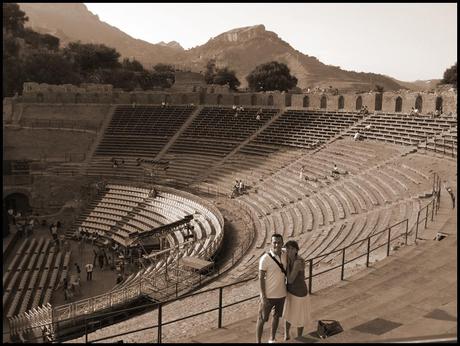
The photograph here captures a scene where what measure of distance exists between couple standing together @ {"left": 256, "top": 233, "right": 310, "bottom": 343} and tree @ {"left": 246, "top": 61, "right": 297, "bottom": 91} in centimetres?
7663

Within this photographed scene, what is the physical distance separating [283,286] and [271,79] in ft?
254

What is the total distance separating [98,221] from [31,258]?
5.73 metres

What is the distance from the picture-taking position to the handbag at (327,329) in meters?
6.73

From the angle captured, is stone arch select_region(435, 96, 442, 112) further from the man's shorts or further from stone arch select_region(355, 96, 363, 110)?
the man's shorts

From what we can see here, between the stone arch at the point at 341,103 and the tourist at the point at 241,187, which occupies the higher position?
the stone arch at the point at 341,103

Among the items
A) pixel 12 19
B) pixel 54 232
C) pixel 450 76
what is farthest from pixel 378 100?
pixel 12 19

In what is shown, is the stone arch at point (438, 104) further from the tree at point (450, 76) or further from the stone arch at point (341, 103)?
the tree at point (450, 76)

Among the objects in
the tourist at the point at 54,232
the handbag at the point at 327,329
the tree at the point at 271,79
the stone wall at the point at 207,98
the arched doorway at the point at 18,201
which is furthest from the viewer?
the tree at the point at 271,79

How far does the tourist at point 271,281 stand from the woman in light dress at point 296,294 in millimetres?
103

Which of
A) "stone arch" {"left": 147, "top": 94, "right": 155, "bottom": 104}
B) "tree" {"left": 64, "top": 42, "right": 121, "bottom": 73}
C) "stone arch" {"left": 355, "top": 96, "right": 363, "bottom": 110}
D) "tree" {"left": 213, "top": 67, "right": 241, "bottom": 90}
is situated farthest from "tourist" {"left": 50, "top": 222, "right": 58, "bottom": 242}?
"tree" {"left": 213, "top": 67, "right": 241, "bottom": 90}

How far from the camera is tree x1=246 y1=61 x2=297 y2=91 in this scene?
8194 cm

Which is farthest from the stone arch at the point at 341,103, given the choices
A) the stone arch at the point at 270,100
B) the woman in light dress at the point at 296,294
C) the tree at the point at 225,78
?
the tree at the point at 225,78

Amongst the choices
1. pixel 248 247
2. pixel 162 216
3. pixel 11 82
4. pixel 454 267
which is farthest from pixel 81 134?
pixel 454 267

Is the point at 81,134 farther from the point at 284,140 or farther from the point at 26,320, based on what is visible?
the point at 26,320
